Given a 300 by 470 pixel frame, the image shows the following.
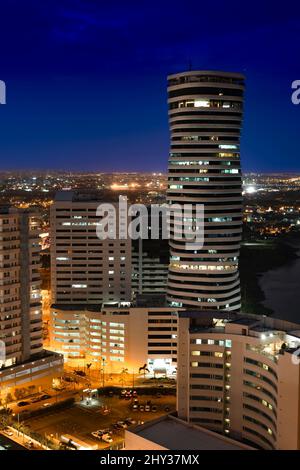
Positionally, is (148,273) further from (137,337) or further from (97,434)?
(97,434)

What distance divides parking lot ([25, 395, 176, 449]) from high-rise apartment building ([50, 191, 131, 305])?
4.36 meters

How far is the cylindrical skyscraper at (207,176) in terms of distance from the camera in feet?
54.7

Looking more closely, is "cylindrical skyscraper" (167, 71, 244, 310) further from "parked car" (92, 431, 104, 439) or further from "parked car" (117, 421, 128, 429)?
"parked car" (92, 431, 104, 439)

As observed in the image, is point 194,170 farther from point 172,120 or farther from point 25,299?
point 25,299

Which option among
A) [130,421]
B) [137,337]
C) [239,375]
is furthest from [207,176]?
[239,375]

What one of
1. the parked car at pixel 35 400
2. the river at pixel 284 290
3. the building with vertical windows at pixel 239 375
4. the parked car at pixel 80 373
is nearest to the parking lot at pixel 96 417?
the parked car at pixel 35 400

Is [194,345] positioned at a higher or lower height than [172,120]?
lower

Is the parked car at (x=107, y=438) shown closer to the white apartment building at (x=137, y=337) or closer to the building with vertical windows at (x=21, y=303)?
the building with vertical windows at (x=21, y=303)

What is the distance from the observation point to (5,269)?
46.2ft

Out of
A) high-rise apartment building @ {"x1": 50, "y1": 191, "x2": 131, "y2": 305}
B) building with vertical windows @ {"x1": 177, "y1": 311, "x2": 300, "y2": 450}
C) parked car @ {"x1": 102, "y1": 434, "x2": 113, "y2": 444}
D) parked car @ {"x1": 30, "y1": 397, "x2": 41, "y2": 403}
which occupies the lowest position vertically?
parked car @ {"x1": 102, "y1": 434, "x2": 113, "y2": 444}

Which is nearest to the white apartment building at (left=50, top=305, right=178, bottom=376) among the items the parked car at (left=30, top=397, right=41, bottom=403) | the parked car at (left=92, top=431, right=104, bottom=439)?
the parked car at (left=30, top=397, right=41, bottom=403)

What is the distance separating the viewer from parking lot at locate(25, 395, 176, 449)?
12.0 metres
